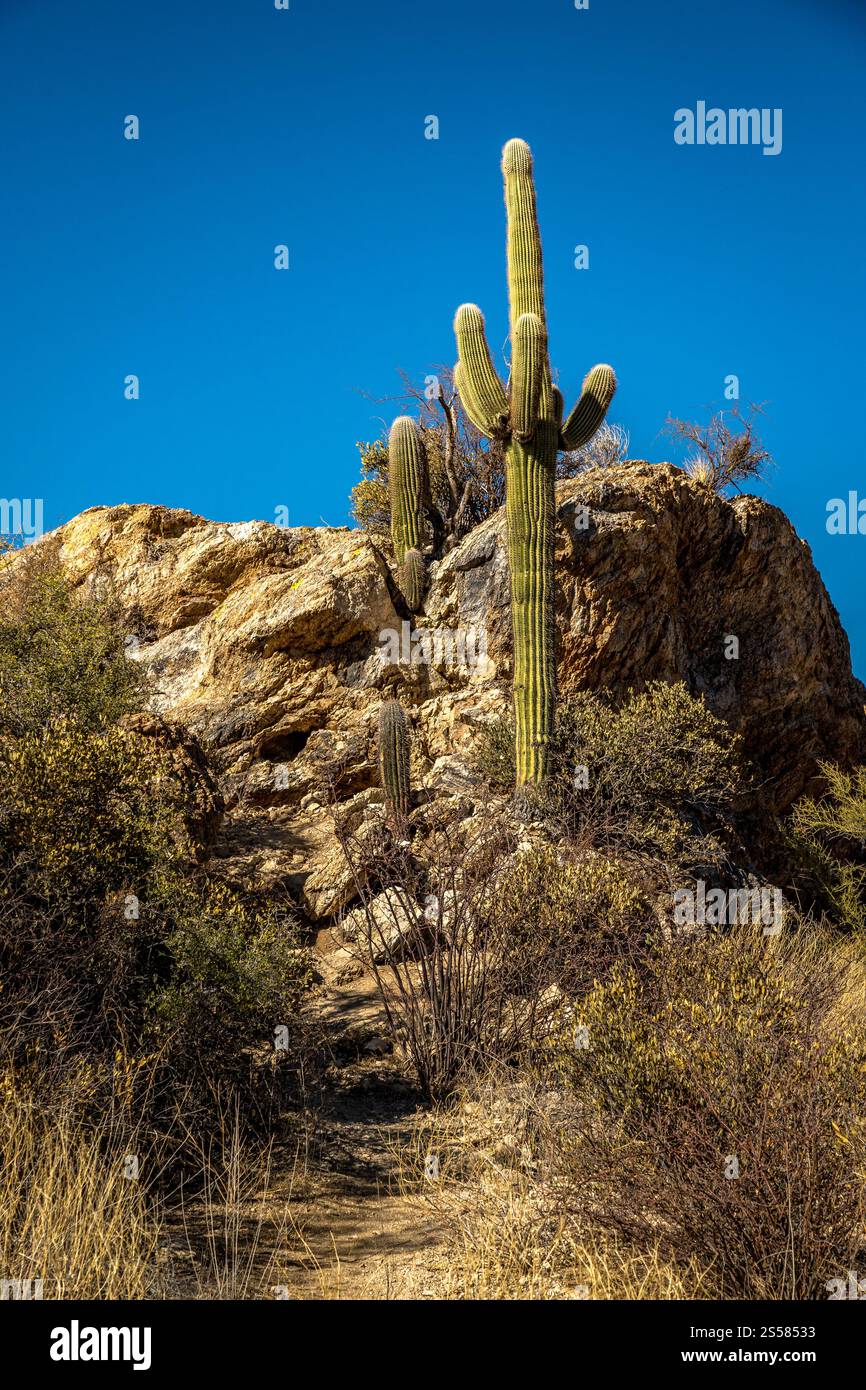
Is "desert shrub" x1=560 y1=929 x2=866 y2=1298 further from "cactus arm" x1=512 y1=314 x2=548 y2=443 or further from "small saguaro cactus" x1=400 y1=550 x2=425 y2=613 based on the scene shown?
"small saguaro cactus" x1=400 y1=550 x2=425 y2=613

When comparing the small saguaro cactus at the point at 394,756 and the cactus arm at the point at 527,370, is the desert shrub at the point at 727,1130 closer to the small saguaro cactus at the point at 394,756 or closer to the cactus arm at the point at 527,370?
the small saguaro cactus at the point at 394,756

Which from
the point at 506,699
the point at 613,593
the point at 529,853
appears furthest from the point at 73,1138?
the point at 613,593

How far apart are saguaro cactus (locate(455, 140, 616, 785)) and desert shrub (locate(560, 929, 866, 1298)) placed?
536 cm

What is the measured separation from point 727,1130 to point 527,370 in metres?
8.66

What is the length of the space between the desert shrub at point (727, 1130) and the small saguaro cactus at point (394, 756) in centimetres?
562

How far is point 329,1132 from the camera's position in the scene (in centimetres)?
603

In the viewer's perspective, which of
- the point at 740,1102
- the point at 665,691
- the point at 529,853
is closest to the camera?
the point at 740,1102

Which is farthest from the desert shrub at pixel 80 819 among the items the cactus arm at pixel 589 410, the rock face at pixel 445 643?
the cactus arm at pixel 589 410

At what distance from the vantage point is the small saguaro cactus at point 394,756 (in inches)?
418

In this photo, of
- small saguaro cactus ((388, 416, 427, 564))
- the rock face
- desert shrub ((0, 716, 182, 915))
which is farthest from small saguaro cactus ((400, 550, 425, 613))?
desert shrub ((0, 716, 182, 915))

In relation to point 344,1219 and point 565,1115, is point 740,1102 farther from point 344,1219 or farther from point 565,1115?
point 344,1219

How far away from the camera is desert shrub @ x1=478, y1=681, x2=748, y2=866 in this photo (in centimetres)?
1010

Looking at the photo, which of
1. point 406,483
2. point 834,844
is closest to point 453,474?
point 406,483

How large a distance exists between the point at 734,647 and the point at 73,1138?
11218mm
